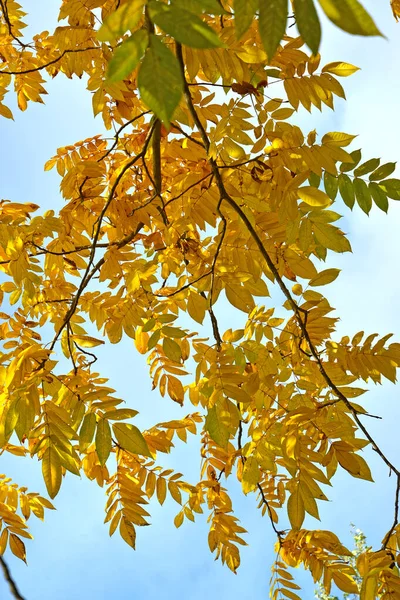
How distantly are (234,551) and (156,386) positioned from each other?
3.39ft

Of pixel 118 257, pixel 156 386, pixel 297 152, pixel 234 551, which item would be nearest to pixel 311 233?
pixel 297 152

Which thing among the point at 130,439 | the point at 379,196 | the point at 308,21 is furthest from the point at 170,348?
Answer: the point at 308,21

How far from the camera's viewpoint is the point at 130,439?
6.70 ft

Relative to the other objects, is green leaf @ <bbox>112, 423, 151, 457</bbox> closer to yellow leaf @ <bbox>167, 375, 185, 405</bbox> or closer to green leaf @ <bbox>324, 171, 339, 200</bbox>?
yellow leaf @ <bbox>167, 375, 185, 405</bbox>

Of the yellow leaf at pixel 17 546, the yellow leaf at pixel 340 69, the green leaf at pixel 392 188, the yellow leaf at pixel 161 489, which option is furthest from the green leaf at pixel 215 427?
the yellow leaf at pixel 340 69

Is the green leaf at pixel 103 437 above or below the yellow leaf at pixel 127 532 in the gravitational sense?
above

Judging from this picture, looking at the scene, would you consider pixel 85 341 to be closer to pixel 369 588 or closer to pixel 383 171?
pixel 383 171

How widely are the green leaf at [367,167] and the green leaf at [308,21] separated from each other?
1.53 meters

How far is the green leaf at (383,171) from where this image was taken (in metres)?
2.26

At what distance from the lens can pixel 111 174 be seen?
136 inches

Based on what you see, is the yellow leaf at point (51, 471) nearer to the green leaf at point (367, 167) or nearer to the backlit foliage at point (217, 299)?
the backlit foliage at point (217, 299)

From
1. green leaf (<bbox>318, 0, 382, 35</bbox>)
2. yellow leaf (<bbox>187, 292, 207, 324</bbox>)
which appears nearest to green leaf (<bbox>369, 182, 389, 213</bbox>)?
yellow leaf (<bbox>187, 292, 207, 324</bbox>)

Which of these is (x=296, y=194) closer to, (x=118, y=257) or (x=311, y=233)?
(x=311, y=233)

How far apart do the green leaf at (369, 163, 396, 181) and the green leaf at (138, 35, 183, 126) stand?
155 centimetres
